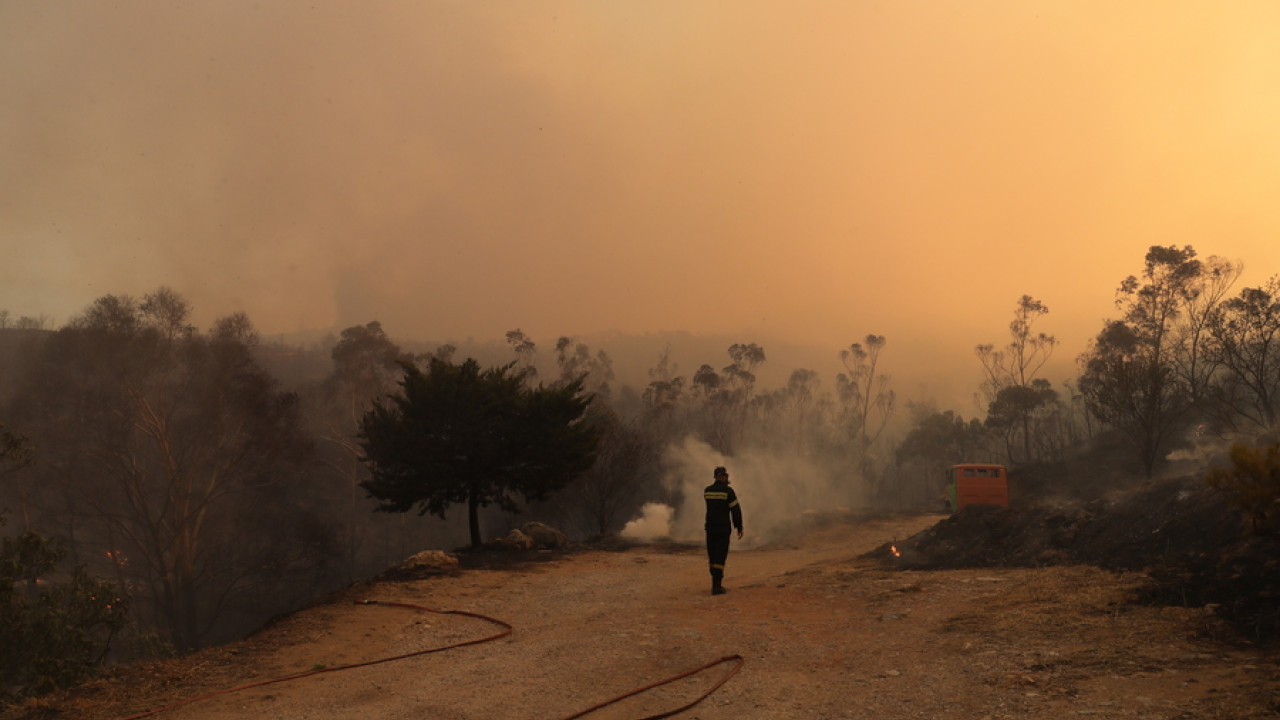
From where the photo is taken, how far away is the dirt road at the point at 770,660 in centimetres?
597

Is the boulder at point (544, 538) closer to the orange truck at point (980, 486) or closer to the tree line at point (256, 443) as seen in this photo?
the tree line at point (256, 443)

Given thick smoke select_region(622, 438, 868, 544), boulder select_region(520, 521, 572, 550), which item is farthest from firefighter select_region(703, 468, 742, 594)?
thick smoke select_region(622, 438, 868, 544)

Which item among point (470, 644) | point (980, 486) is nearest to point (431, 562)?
point (470, 644)

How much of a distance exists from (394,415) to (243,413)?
832 inches

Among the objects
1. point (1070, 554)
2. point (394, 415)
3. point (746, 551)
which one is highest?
point (394, 415)

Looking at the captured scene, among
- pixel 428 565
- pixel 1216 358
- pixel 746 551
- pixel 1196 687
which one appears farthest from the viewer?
pixel 1216 358

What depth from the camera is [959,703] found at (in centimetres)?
592

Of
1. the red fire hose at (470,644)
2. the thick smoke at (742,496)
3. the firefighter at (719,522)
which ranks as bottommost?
the thick smoke at (742,496)

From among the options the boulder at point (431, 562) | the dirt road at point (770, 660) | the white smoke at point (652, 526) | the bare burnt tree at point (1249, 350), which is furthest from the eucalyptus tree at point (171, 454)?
the bare burnt tree at point (1249, 350)

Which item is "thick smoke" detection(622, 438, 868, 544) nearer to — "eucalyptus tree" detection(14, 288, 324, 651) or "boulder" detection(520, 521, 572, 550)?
"boulder" detection(520, 521, 572, 550)

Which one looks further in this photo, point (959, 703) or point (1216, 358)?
point (1216, 358)

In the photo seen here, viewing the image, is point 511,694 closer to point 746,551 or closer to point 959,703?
point 959,703

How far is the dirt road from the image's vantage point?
5.97 m

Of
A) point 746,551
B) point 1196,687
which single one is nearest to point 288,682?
point 1196,687
